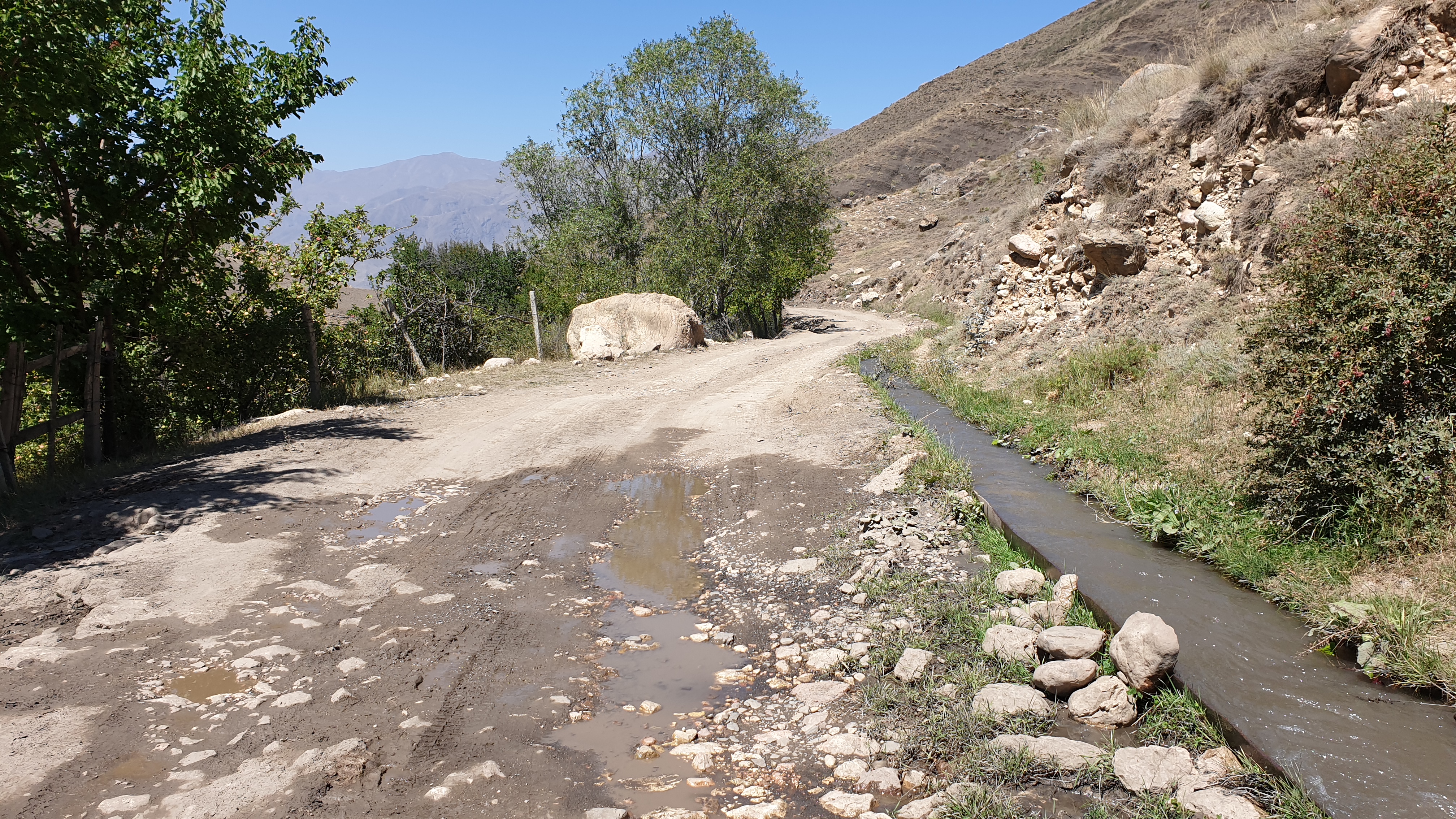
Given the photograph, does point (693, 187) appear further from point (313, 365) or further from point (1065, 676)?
point (1065, 676)

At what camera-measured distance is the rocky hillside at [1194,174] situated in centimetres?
906

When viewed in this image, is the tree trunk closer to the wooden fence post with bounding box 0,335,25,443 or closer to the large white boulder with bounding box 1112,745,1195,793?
the wooden fence post with bounding box 0,335,25,443

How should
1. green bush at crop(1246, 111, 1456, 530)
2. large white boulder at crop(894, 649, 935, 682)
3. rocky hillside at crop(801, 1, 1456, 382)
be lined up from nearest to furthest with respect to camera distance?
large white boulder at crop(894, 649, 935, 682), green bush at crop(1246, 111, 1456, 530), rocky hillside at crop(801, 1, 1456, 382)

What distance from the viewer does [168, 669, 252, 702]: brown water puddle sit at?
3953 millimetres

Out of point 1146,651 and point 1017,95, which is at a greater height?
point 1017,95

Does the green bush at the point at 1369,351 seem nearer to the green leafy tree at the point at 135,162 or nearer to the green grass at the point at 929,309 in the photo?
the green leafy tree at the point at 135,162

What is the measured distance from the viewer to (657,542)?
6.45m

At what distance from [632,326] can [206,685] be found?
Result: 14.8 m

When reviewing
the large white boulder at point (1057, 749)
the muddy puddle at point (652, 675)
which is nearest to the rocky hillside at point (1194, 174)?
the large white boulder at point (1057, 749)

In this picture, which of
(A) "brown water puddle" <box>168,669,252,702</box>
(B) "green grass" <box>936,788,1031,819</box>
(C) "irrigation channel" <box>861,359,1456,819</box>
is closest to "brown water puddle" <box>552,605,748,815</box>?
(B) "green grass" <box>936,788,1031,819</box>

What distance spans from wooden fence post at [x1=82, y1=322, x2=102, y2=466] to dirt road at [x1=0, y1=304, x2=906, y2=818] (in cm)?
131

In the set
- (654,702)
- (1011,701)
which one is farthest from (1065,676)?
(654,702)

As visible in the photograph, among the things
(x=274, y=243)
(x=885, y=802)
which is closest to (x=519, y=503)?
(x=885, y=802)

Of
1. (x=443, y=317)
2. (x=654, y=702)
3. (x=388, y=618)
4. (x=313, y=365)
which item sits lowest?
(x=654, y=702)
